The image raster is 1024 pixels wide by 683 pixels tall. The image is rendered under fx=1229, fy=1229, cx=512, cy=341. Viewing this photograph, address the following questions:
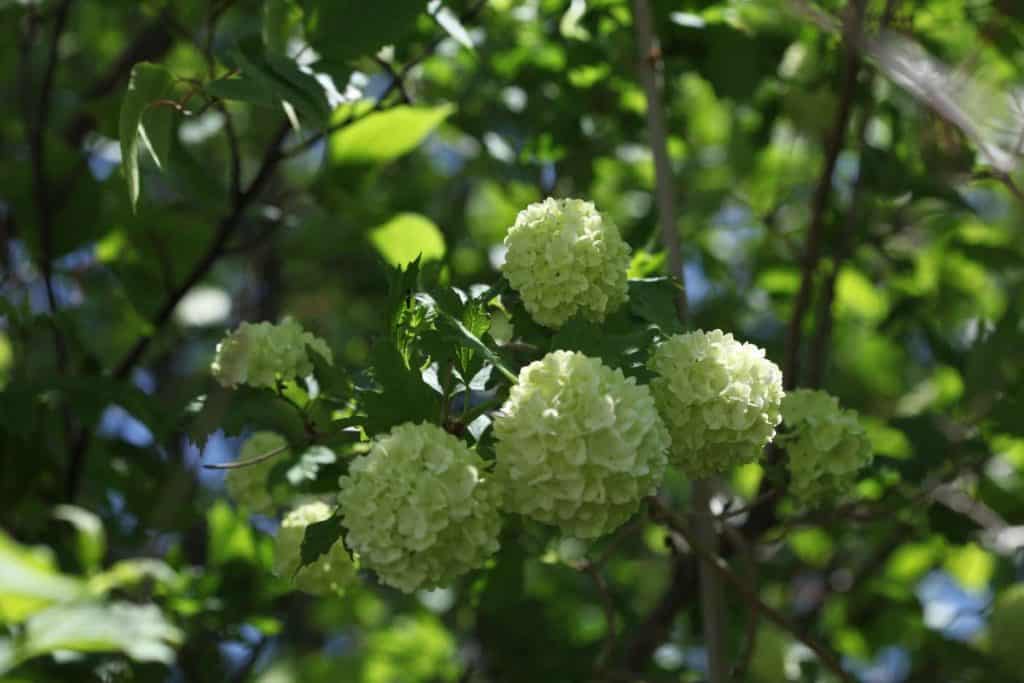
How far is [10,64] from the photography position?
3.58 meters

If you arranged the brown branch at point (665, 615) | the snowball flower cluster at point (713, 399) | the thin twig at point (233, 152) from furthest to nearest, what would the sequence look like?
the brown branch at point (665, 615) → the thin twig at point (233, 152) → the snowball flower cluster at point (713, 399)

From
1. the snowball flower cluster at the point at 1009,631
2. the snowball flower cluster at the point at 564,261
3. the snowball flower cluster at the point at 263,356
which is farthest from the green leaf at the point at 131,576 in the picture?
the snowball flower cluster at the point at 1009,631

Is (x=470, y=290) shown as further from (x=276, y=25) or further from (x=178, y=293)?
(x=178, y=293)

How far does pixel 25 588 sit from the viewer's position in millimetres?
1271

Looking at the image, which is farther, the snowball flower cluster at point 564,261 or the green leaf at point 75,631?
the snowball flower cluster at point 564,261

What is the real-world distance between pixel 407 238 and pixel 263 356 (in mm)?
697

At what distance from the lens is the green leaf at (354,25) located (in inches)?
77.8

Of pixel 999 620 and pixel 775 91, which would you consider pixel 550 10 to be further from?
pixel 999 620

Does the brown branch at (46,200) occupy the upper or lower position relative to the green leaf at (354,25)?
lower

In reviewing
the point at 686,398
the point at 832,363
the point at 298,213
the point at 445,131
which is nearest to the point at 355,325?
the point at 445,131

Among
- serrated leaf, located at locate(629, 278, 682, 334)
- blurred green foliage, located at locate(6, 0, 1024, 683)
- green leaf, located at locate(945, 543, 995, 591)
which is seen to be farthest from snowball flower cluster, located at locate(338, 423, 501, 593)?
green leaf, located at locate(945, 543, 995, 591)

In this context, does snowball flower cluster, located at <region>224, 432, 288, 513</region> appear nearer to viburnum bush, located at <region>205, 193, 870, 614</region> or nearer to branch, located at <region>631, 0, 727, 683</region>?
viburnum bush, located at <region>205, 193, 870, 614</region>

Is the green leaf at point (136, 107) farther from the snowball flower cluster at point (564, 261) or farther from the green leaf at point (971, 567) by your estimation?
the green leaf at point (971, 567)

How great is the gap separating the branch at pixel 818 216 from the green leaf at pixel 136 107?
1.31 m
